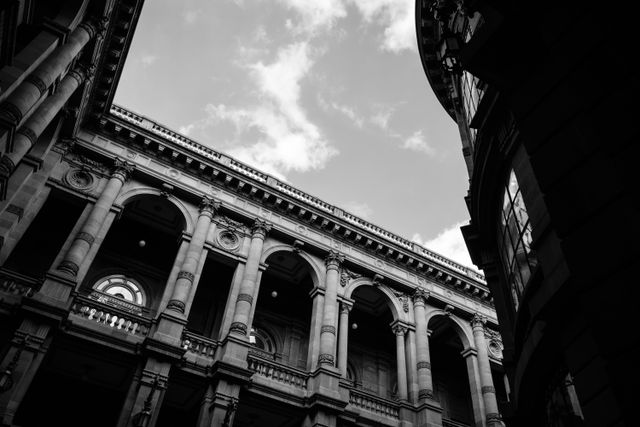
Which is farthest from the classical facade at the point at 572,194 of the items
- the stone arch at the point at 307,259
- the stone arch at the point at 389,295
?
the stone arch at the point at 389,295

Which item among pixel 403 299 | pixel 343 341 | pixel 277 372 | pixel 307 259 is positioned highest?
pixel 307 259

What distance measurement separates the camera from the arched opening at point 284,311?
23.5 m

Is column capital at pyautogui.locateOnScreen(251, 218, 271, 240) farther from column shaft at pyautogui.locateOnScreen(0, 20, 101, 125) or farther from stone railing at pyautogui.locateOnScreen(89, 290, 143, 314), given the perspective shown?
column shaft at pyautogui.locateOnScreen(0, 20, 101, 125)

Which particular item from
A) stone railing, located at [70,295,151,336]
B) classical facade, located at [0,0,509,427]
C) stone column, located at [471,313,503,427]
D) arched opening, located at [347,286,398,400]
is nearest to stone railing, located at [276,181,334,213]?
classical facade, located at [0,0,509,427]

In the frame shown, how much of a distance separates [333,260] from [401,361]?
5.46m

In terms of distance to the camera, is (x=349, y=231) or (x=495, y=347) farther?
(x=495, y=347)

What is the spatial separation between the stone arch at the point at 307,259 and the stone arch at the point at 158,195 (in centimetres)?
355

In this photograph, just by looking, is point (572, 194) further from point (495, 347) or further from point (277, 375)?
point (495, 347)

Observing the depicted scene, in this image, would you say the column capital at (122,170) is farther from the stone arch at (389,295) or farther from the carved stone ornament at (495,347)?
the carved stone ornament at (495,347)

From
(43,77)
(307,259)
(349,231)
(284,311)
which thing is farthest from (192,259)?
(43,77)

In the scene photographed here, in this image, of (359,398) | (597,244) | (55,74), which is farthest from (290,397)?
(597,244)

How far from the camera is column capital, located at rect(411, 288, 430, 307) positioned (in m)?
24.8

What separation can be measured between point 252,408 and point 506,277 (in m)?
10.7

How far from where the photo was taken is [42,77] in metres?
13.4
